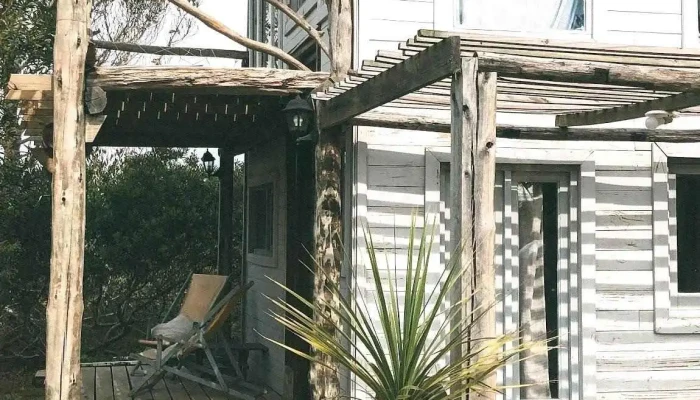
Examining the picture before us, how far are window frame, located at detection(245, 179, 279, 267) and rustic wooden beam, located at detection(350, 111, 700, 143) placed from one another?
252 centimetres

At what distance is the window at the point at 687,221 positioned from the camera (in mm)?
6594

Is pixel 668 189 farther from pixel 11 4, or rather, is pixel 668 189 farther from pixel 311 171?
pixel 11 4

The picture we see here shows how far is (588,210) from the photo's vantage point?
20.7 ft

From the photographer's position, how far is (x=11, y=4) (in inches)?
350

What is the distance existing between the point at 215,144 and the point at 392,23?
13.1ft

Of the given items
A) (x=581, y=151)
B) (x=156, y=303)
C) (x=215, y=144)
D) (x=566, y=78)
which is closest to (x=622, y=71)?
(x=566, y=78)

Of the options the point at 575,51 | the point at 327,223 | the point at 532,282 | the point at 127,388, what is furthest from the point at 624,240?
the point at 127,388

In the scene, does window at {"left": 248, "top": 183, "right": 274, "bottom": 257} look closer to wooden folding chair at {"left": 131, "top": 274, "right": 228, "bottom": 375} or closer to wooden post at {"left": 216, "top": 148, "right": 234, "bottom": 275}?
wooden post at {"left": 216, "top": 148, "right": 234, "bottom": 275}

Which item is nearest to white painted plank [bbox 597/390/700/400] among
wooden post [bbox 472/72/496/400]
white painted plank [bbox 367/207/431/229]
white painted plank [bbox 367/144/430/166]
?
white painted plank [bbox 367/207/431/229]

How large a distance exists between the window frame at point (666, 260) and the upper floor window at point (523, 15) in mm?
1114

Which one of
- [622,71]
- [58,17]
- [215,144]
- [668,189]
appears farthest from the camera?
[215,144]

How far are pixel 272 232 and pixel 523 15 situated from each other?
3435 millimetres

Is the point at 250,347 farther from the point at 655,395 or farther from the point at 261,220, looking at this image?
the point at 655,395

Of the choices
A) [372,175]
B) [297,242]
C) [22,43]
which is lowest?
[297,242]
